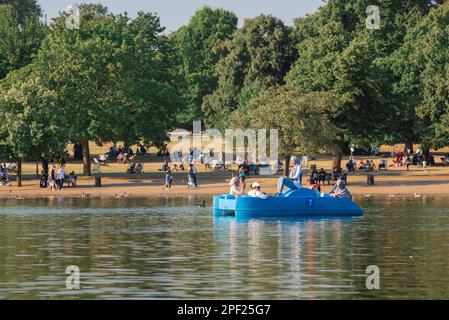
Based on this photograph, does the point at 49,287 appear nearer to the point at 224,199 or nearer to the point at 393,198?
the point at 224,199

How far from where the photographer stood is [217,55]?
493 feet

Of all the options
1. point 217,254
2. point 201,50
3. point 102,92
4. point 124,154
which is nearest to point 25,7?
point 201,50

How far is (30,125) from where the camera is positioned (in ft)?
261

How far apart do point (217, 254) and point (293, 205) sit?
50.9ft

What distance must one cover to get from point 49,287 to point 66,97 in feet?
188

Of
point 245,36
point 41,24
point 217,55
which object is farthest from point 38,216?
point 217,55

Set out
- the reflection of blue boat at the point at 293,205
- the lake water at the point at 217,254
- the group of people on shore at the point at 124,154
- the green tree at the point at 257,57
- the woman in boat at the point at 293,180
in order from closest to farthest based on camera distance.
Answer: the lake water at the point at 217,254 → the woman in boat at the point at 293,180 → the reflection of blue boat at the point at 293,205 → the group of people on shore at the point at 124,154 → the green tree at the point at 257,57

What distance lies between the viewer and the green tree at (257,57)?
397 ft

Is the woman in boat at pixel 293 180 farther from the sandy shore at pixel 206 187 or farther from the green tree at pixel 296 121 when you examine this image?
the green tree at pixel 296 121

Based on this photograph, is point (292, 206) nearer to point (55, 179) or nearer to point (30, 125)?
point (55, 179)

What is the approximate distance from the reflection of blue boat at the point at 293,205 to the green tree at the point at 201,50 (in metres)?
89.1

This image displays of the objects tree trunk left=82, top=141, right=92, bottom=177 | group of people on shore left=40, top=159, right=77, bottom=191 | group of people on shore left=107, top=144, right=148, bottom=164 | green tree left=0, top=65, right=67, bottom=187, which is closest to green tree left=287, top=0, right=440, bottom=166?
tree trunk left=82, top=141, right=92, bottom=177

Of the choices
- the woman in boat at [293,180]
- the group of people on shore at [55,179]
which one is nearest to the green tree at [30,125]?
the group of people on shore at [55,179]

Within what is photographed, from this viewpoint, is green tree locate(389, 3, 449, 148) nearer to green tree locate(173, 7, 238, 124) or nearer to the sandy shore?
the sandy shore
